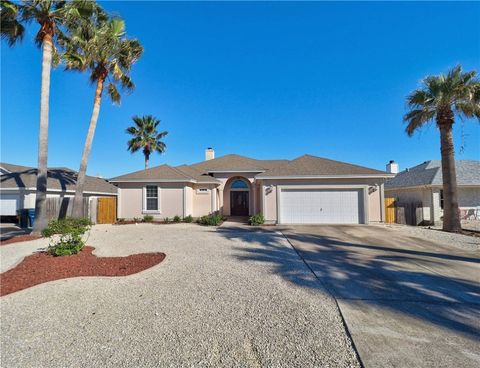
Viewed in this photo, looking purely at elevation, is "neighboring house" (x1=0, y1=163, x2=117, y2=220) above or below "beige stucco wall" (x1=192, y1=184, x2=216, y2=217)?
above

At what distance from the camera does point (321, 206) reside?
13.3 meters

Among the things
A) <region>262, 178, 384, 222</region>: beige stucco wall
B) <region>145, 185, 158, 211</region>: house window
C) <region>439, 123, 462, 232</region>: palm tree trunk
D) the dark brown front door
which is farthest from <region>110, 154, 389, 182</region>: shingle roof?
<region>439, 123, 462, 232</region>: palm tree trunk

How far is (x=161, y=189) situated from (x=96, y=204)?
4.34 metres

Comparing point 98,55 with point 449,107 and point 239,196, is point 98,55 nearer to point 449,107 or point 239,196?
point 239,196

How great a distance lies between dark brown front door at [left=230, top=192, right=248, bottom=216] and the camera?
18438mm

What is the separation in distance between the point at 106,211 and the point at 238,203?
9.51 metres

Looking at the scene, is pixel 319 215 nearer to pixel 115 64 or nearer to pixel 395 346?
pixel 395 346

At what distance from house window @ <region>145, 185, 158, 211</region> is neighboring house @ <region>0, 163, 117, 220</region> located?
4507 mm

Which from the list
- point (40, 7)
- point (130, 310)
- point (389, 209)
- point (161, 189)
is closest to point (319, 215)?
point (389, 209)

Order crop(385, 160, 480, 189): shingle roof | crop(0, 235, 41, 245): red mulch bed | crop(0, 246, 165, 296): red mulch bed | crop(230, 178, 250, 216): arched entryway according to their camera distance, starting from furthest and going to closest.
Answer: crop(230, 178, 250, 216): arched entryway → crop(385, 160, 480, 189): shingle roof → crop(0, 235, 41, 245): red mulch bed → crop(0, 246, 165, 296): red mulch bed

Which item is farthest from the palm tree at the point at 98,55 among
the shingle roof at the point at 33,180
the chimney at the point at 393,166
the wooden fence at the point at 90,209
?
the chimney at the point at 393,166

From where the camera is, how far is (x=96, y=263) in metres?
6.20

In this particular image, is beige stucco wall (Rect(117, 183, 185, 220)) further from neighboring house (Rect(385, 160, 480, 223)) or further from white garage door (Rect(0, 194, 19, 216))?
neighboring house (Rect(385, 160, 480, 223))

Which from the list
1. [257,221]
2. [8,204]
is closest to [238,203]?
[257,221]
